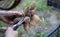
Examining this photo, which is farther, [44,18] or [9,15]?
[44,18]

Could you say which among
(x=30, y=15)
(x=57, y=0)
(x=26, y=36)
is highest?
(x=30, y=15)

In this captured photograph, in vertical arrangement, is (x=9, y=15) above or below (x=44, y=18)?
above

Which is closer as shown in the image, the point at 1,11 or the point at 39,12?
the point at 1,11

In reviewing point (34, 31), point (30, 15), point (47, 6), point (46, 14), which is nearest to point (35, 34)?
point (34, 31)

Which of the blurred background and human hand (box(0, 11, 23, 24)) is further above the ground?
human hand (box(0, 11, 23, 24))

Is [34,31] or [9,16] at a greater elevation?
[9,16]

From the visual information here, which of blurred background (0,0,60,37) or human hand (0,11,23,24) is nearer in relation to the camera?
human hand (0,11,23,24)

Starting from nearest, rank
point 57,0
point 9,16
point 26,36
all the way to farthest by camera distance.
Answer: point 9,16, point 26,36, point 57,0

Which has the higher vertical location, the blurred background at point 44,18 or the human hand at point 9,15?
the human hand at point 9,15

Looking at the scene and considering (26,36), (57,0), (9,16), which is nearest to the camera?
(9,16)

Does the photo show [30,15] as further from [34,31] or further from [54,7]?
[54,7]

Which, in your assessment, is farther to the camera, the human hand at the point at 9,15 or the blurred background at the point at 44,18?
the blurred background at the point at 44,18
